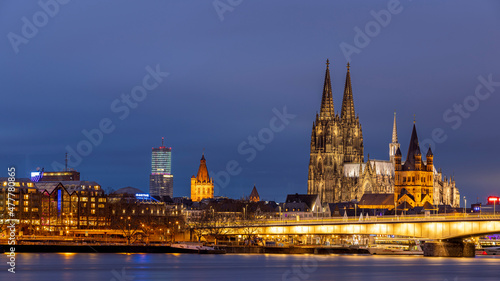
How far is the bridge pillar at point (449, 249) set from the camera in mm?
139512

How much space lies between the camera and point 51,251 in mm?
165875

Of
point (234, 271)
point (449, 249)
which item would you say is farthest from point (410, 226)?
point (234, 271)

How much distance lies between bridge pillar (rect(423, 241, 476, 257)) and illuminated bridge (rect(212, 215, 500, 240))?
3007mm

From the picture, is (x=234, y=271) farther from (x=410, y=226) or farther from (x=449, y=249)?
(x=449, y=249)

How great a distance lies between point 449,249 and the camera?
140 meters

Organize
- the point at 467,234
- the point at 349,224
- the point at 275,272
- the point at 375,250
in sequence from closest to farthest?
the point at 275,272 → the point at 467,234 → the point at 349,224 → the point at 375,250

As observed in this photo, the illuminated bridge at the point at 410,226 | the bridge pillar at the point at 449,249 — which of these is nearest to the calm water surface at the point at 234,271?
the illuminated bridge at the point at 410,226

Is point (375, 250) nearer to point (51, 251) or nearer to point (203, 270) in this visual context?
point (51, 251)

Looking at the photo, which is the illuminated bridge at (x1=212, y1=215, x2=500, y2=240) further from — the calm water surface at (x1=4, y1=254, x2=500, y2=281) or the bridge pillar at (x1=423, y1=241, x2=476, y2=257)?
the calm water surface at (x1=4, y1=254, x2=500, y2=281)

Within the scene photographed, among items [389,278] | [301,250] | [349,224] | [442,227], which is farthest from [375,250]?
[389,278]

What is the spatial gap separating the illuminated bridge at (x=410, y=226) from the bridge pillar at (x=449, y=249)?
3.01 m

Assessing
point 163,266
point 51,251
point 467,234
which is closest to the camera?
point 163,266

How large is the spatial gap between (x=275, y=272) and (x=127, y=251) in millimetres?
67899

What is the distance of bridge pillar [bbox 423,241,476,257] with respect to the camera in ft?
458
